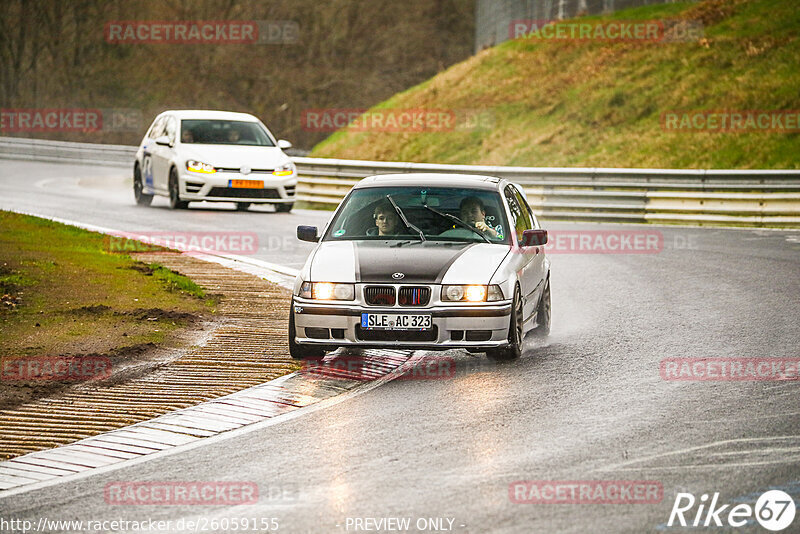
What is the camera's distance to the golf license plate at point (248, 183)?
23.2 meters

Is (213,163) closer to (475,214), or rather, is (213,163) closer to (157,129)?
(157,129)

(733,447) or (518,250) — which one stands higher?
(518,250)

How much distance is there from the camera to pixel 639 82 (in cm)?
3750

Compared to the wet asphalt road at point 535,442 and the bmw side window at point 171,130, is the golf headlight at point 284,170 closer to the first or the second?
the bmw side window at point 171,130

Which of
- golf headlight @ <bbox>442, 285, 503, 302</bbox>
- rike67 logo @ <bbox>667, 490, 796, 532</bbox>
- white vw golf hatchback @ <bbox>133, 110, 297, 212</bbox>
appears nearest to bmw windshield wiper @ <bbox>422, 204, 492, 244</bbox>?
golf headlight @ <bbox>442, 285, 503, 302</bbox>

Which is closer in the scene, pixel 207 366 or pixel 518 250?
pixel 207 366

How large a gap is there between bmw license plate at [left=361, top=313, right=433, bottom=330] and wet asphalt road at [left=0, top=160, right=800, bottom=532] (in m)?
0.43

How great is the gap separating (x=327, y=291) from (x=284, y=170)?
1402 centimetres

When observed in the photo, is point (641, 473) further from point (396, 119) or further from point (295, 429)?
point (396, 119)

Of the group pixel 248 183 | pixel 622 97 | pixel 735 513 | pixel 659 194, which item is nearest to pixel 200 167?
pixel 248 183

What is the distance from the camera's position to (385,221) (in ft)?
35.9

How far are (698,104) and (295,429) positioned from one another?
28362 mm

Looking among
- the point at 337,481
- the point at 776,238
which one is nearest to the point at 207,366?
the point at 337,481

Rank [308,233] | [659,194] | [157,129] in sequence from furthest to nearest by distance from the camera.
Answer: [157,129], [659,194], [308,233]
